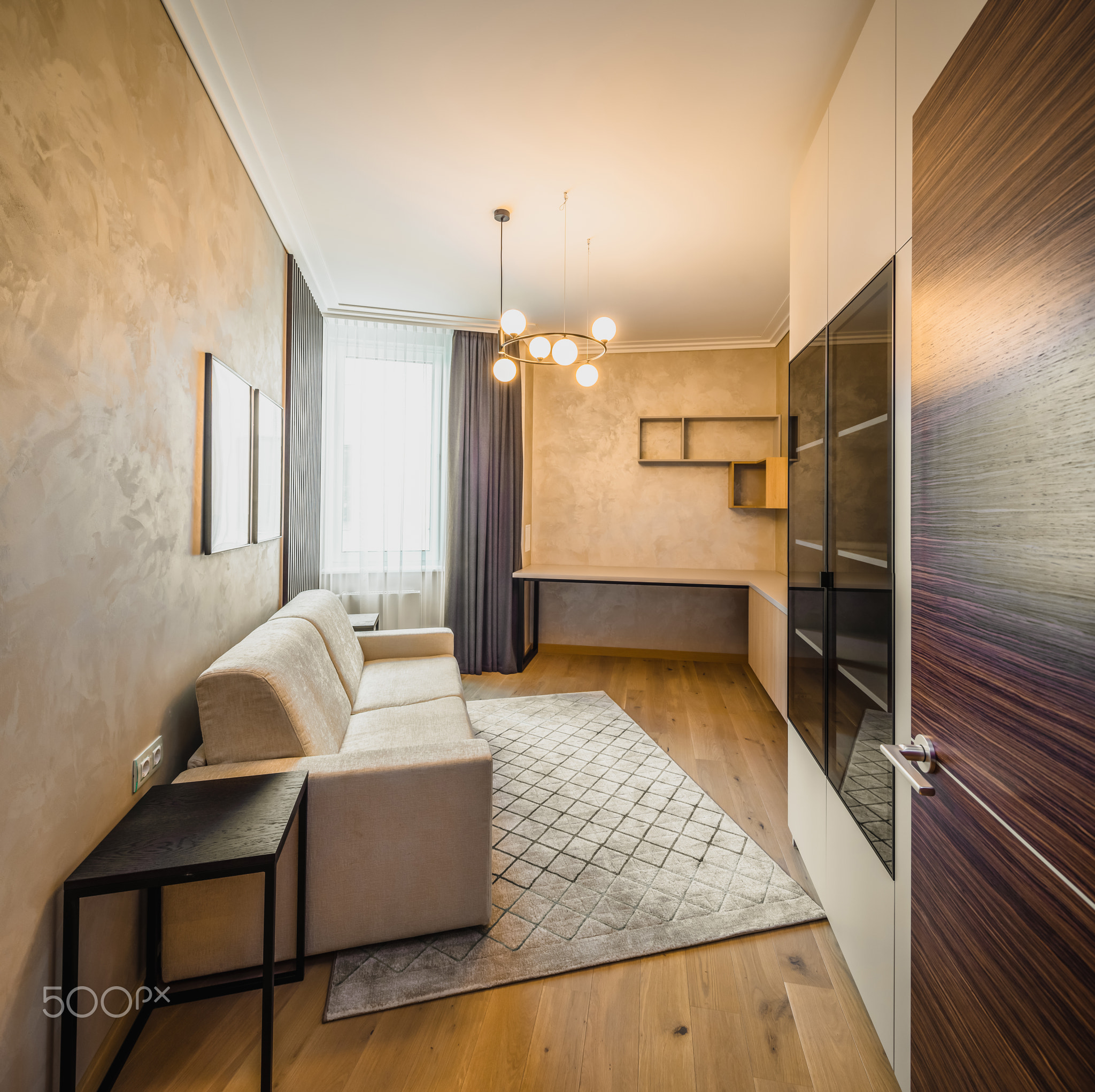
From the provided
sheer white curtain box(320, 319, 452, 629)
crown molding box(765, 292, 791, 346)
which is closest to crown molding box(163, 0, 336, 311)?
sheer white curtain box(320, 319, 452, 629)

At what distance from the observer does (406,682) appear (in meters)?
2.78

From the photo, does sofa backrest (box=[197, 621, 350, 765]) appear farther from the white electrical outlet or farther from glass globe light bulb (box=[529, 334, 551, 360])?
glass globe light bulb (box=[529, 334, 551, 360])

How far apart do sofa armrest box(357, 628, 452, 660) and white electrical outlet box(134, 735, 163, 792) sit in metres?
1.60

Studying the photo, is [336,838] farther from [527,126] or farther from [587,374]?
[527,126]

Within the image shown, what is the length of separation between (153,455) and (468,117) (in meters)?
1.69

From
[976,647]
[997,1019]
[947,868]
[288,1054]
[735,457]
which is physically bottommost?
[288,1054]

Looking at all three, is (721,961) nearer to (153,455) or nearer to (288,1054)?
(288,1054)

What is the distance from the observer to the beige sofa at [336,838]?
148cm

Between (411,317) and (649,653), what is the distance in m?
3.37

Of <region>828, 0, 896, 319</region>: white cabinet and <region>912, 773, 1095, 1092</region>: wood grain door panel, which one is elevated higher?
<region>828, 0, 896, 319</region>: white cabinet

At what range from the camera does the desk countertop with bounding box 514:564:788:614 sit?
3980mm

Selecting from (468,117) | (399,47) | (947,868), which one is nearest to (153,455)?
(399,47)

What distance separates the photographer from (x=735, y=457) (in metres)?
4.71

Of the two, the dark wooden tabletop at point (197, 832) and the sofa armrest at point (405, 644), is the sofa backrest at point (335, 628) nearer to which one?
the sofa armrest at point (405, 644)
